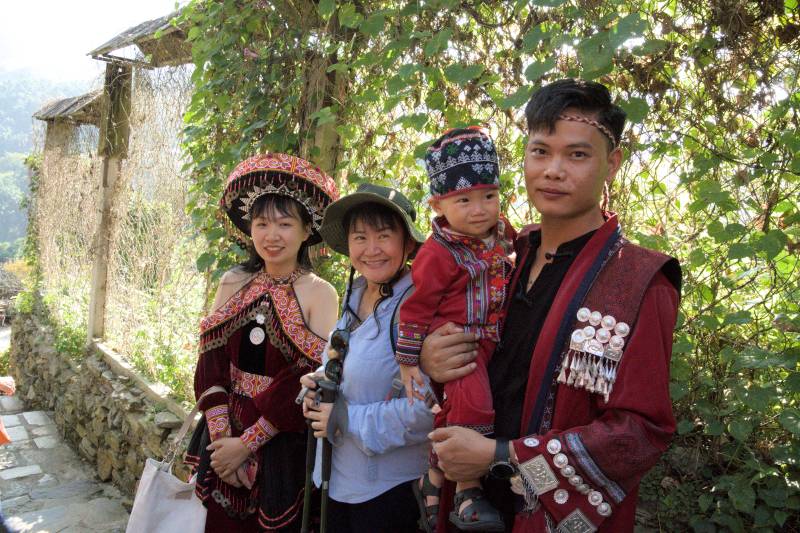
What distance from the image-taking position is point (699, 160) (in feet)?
6.64

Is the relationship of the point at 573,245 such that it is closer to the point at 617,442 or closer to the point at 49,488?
the point at 617,442

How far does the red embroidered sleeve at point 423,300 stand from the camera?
1.71 m

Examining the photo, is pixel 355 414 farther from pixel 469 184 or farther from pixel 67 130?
pixel 67 130

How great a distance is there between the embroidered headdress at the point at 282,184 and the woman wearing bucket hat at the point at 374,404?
0.37m

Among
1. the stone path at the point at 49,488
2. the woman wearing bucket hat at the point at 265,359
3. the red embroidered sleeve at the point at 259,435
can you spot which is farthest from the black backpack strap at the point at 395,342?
the stone path at the point at 49,488

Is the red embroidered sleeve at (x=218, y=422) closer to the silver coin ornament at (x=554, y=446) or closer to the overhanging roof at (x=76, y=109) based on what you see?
the silver coin ornament at (x=554, y=446)

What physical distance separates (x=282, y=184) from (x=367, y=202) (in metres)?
0.51

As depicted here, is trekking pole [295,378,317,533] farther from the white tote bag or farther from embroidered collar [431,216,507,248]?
embroidered collar [431,216,507,248]

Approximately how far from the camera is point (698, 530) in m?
2.04

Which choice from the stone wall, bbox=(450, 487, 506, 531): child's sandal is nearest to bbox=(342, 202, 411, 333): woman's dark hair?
bbox=(450, 487, 506, 531): child's sandal

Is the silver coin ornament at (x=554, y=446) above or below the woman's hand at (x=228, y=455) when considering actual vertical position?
above

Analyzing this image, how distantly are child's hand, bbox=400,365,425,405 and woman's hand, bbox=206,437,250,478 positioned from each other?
84 cm

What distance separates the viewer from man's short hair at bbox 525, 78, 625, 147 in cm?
147

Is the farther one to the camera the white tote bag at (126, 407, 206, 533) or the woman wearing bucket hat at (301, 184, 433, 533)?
the white tote bag at (126, 407, 206, 533)
